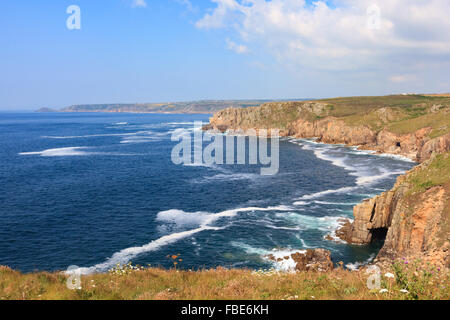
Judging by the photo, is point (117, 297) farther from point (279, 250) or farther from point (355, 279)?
point (279, 250)

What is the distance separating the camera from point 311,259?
111 feet

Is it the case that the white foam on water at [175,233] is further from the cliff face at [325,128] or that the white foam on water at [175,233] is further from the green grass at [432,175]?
the cliff face at [325,128]

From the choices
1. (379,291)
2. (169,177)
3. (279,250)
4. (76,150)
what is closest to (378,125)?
(169,177)

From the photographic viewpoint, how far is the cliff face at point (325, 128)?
9112cm

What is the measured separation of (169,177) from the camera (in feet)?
239

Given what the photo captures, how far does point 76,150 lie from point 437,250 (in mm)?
115651

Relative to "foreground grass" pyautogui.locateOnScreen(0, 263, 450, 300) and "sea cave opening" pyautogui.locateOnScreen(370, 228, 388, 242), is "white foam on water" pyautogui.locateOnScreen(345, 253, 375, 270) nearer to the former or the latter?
"sea cave opening" pyautogui.locateOnScreen(370, 228, 388, 242)

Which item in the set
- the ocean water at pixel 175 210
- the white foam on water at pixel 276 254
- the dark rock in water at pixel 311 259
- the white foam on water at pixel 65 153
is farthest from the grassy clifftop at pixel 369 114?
the white foam on water at pixel 65 153

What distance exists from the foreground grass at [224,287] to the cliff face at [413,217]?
558 inches

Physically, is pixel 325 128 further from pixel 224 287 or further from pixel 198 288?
pixel 198 288

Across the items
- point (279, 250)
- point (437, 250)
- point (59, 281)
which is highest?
point (59, 281)

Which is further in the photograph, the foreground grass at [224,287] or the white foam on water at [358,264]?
the white foam on water at [358,264]

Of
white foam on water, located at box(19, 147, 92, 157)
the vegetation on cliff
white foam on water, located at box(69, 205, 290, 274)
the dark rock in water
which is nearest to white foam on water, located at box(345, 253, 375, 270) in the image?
the dark rock in water

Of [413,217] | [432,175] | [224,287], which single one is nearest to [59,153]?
[413,217]
